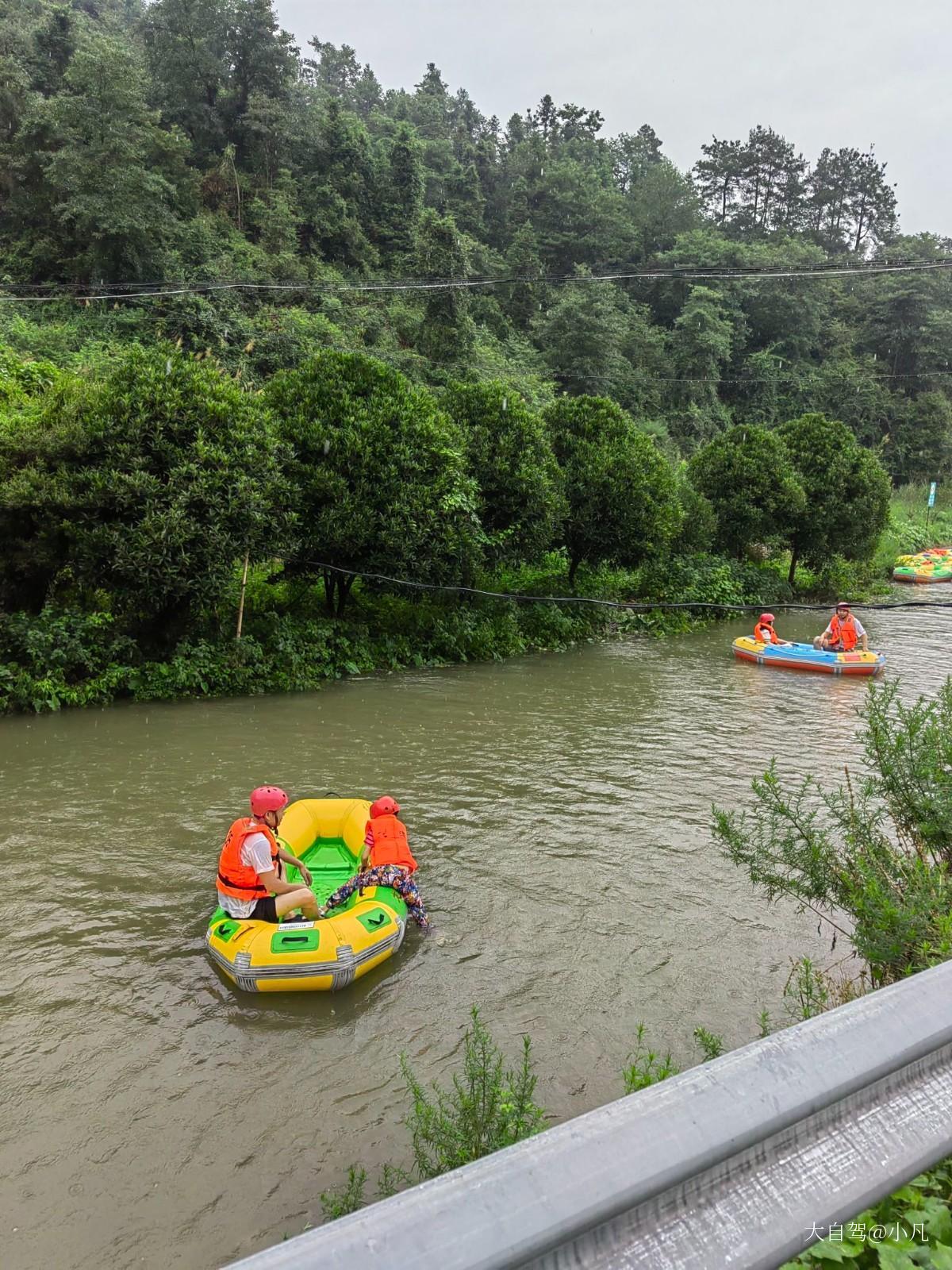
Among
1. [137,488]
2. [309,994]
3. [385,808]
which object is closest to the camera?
[309,994]

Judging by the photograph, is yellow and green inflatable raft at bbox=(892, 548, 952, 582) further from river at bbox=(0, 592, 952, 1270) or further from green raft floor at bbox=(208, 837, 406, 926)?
green raft floor at bbox=(208, 837, 406, 926)

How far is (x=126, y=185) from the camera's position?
30859mm

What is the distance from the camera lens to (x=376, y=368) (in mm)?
15406

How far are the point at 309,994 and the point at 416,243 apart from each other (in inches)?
1493

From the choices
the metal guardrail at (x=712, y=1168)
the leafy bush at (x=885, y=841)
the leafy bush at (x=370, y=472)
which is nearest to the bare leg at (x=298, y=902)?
the leafy bush at (x=885, y=841)

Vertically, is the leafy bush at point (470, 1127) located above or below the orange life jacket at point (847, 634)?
below

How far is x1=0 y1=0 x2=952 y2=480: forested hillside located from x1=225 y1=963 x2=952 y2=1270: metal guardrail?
22.2 metres

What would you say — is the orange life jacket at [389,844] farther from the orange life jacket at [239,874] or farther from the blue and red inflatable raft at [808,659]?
the blue and red inflatable raft at [808,659]

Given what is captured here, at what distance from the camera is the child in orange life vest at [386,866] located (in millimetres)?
6855

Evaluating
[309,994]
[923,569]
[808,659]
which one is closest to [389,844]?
[309,994]

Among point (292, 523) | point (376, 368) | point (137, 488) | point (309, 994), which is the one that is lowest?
point (309, 994)

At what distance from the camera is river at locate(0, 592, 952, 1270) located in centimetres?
448

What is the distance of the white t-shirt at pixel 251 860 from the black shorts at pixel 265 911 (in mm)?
27

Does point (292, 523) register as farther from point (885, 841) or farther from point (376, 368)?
point (885, 841)
